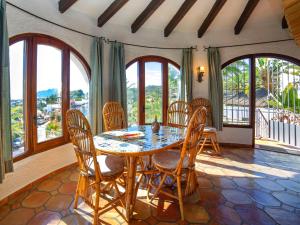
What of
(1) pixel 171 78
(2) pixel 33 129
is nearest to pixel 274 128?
(1) pixel 171 78

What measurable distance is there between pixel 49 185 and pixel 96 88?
5.99 feet

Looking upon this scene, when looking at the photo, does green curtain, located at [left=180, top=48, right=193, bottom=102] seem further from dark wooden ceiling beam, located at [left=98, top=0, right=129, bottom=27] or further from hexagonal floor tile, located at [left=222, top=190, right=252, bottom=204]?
hexagonal floor tile, located at [left=222, top=190, right=252, bottom=204]

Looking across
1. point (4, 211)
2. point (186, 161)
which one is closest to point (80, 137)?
point (186, 161)

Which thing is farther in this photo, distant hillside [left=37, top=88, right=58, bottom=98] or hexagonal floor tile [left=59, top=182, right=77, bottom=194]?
distant hillside [left=37, top=88, right=58, bottom=98]

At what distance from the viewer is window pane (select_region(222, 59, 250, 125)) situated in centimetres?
460

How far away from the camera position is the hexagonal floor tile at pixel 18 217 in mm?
1899

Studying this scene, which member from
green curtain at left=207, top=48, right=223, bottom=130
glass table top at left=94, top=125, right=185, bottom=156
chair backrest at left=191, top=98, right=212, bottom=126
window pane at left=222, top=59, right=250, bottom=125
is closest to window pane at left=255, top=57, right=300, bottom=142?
window pane at left=222, top=59, right=250, bottom=125

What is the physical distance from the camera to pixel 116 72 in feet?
13.0

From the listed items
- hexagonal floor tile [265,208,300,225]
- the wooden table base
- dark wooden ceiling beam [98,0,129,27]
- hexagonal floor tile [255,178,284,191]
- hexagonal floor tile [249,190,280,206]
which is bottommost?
hexagonal floor tile [265,208,300,225]

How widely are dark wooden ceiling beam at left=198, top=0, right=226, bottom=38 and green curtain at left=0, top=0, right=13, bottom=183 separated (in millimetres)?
3388

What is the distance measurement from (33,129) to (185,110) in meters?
2.48

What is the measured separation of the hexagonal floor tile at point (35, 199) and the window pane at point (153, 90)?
2.71m

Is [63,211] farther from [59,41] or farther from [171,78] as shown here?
[171,78]

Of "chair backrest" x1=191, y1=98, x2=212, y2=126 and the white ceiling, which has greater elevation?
the white ceiling
